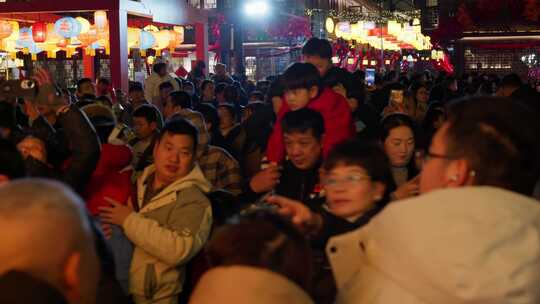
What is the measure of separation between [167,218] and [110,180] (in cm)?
67

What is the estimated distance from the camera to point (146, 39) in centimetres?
2244

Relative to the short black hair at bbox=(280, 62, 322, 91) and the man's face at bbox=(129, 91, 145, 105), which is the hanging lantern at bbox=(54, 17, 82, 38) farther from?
the short black hair at bbox=(280, 62, 322, 91)

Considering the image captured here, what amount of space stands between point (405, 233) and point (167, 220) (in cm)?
230

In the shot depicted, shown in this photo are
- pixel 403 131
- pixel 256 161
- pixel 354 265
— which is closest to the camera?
pixel 354 265

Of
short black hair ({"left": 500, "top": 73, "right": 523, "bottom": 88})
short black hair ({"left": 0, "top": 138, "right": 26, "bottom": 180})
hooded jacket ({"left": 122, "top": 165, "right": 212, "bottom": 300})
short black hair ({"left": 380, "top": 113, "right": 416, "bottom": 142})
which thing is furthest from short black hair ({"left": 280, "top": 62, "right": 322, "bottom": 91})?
short black hair ({"left": 500, "top": 73, "right": 523, "bottom": 88})

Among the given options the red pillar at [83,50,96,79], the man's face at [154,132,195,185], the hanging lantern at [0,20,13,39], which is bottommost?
the man's face at [154,132,195,185]

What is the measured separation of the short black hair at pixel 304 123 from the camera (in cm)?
488

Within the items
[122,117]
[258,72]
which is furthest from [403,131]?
[258,72]

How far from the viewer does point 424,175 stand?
9.14 ft

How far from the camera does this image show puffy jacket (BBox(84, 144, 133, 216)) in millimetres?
4719

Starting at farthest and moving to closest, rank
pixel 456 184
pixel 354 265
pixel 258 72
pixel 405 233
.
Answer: pixel 258 72, pixel 354 265, pixel 456 184, pixel 405 233

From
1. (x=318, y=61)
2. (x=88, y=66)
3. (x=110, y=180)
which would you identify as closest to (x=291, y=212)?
(x=110, y=180)

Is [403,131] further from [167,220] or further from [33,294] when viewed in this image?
[33,294]

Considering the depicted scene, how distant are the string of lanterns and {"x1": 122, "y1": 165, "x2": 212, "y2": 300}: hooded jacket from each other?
50.9ft
